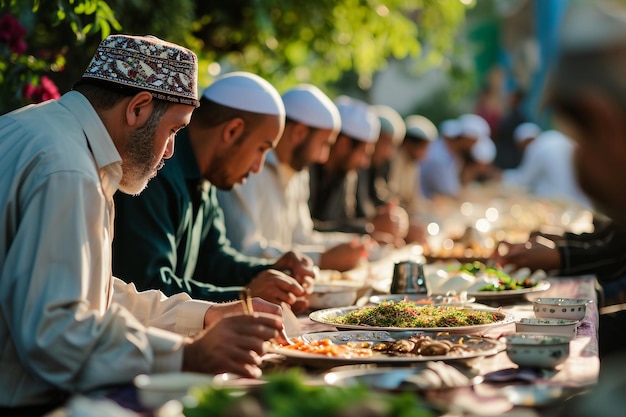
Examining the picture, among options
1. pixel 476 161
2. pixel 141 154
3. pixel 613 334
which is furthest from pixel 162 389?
pixel 476 161

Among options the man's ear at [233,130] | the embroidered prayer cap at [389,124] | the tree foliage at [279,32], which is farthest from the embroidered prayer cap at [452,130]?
the man's ear at [233,130]

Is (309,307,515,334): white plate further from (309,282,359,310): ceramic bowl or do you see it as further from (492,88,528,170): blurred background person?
(492,88,528,170): blurred background person

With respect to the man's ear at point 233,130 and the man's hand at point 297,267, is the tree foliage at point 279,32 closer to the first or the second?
the man's ear at point 233,130

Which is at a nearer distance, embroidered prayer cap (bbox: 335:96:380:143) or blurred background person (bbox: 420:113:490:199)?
embroidered prayer cap (bbox: 335:96:380:143)

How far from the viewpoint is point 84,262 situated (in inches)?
87.7

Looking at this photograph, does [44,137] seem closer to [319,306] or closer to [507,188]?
[319,306]

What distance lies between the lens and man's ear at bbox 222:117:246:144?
4145 millimetres

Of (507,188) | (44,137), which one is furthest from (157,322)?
Result: (507,188)

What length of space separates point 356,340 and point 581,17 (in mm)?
1209

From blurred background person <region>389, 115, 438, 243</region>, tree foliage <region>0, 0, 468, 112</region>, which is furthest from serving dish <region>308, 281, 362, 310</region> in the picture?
blurred background person <region>389, 115, 438, 243</region>

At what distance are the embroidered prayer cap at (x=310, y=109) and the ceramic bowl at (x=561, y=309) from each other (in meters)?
3.11

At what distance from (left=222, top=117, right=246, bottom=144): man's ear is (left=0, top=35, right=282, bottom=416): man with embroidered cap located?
1.49m

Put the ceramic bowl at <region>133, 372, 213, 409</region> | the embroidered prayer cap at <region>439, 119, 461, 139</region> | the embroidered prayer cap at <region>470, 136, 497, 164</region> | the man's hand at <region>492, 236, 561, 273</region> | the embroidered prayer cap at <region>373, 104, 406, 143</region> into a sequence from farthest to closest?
the embroidered prayer cap at <region>470, 136, 497, 164</region>, the embroidered prayer cap at <region>439, 119, 461, 139</region>, the embroidered prayer cap at <region>373, 104, 406, 143</region>, the man's hand at <region>492, 236, 561, 273</region>, the ceramic bowl at <region>133, 372, 213, 409</region>

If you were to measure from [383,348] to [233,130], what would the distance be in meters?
1.82
